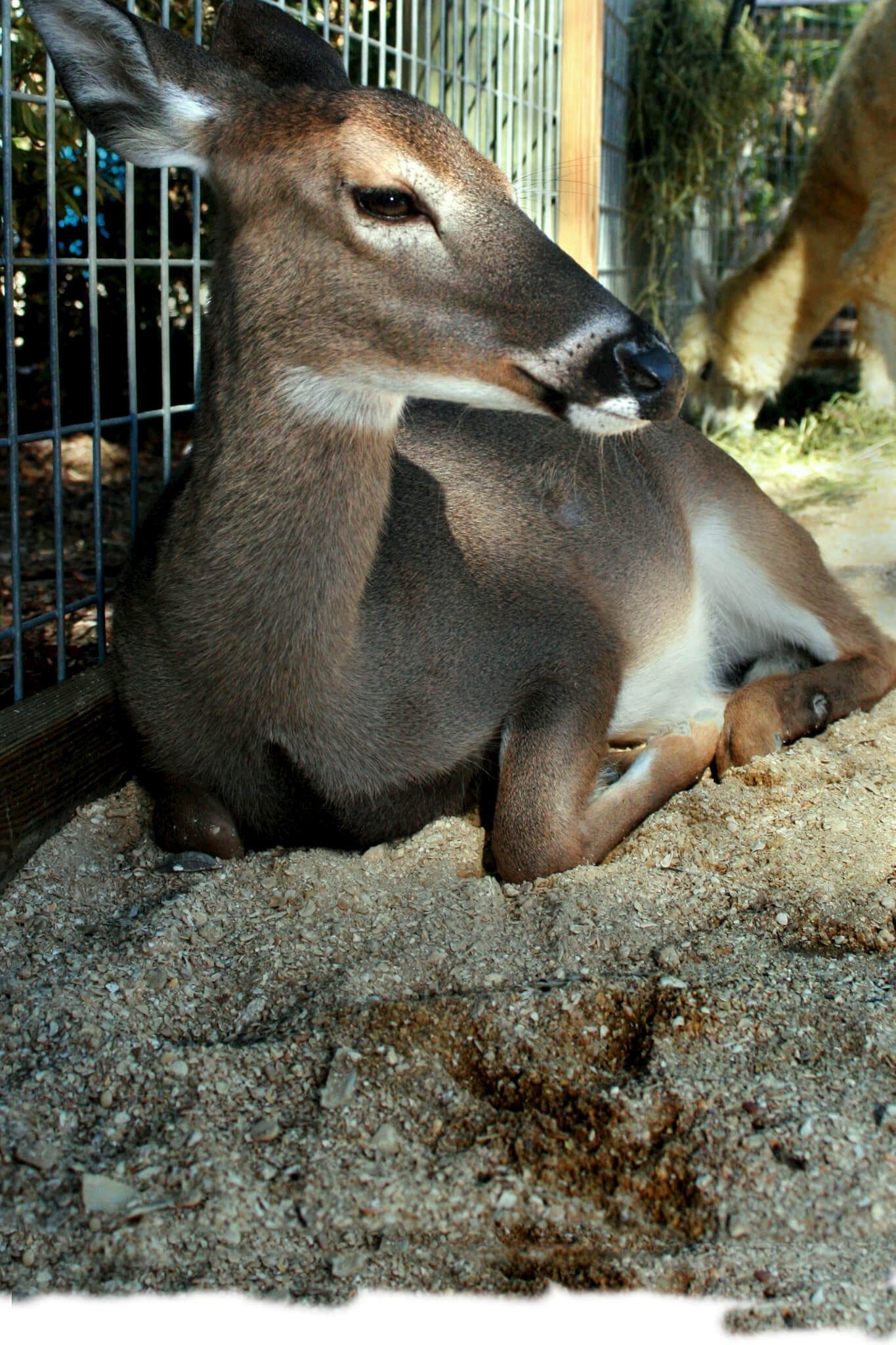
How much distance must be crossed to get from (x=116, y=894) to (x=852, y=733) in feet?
6.65

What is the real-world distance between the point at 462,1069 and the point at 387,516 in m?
1.36

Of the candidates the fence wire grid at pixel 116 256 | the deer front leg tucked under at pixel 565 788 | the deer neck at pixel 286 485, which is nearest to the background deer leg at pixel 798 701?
the deer front leg tucked under at pixel 565 788

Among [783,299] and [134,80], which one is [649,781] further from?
[783,299]

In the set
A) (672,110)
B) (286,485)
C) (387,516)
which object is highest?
(672,110)

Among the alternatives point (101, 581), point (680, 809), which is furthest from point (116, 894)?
point (680, 809)

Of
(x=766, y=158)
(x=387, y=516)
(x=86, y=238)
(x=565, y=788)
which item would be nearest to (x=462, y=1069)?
(x=565, y=788)

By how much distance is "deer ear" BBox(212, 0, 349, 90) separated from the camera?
303 centimetres

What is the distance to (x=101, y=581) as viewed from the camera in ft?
11.3

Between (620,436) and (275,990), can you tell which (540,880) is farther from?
(620,436)

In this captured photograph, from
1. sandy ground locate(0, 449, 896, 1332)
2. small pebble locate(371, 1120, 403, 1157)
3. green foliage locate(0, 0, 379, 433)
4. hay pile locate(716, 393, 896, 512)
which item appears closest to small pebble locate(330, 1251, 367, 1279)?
sandy ground locate(0, 449, 896, 1332)

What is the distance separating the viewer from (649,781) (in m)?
3.28

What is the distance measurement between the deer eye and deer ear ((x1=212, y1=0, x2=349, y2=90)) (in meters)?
0.58

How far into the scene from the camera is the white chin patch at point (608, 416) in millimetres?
2418

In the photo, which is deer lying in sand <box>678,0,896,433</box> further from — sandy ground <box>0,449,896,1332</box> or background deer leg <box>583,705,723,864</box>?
sandy ground <box>0,449,896,1332</box>
